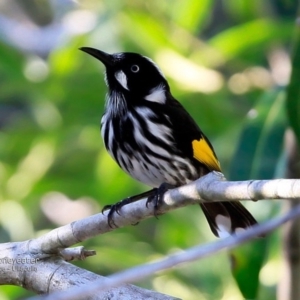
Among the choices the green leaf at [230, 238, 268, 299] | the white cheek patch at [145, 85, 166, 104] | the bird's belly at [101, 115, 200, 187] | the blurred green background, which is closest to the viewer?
the green leaf at [230, 238, 268, 299]

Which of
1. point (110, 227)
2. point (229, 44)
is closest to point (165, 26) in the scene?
point (229, 44)

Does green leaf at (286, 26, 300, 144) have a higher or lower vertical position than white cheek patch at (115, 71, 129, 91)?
lower

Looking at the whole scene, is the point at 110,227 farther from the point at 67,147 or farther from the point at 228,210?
the point at 67,147

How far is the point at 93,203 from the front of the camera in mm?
4375

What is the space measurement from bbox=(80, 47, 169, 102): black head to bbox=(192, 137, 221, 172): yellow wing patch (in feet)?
0.84

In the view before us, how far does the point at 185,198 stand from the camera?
180 centimetres

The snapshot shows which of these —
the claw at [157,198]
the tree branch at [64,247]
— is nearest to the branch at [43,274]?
the tree branch at [64,247]

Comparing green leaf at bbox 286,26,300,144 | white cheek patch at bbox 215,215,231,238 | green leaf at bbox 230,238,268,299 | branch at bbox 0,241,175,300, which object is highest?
green leaf at bbox 286,26,300,144

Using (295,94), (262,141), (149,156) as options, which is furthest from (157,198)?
(262,141)

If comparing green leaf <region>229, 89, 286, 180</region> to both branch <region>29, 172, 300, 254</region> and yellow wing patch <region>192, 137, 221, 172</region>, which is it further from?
branch <region>29, 172, 300, 254</region>

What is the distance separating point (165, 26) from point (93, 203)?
1108mm

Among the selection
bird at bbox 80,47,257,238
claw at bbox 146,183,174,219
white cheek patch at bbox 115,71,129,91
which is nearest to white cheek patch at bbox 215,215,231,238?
bird at bbox 80,47,257,238

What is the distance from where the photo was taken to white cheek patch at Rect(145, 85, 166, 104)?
284cm

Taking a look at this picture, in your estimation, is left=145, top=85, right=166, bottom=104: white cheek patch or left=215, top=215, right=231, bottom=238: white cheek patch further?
left=145, top=85, right=166, bottom=104: white cheek patch
